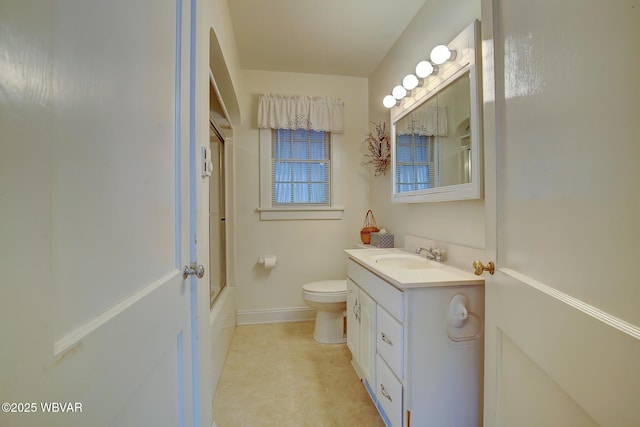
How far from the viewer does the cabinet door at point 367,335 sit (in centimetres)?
148

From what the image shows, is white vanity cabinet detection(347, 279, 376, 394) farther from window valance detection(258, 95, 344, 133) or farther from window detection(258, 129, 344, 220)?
window valance detection(258, 95, 344, 133)

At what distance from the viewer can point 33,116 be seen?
1.04 feet

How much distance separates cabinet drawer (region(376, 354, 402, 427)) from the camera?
3.88 feet

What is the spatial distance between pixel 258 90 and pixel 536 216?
104 inches

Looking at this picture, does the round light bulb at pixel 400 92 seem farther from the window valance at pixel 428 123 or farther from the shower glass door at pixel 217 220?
the shower glass door at pixel 217 220

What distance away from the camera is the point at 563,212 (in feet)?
1.87

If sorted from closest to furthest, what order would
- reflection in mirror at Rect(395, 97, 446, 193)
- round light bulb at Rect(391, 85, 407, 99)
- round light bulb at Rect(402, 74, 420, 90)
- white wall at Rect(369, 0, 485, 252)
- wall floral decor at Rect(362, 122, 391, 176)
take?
white wall at Rect(369, 0, 485, 252) < reflection in mirror at Rect(395, 97, 446, 193) < round light bulb at Rect(402, 74, 420, 90) < round light bulb at Rect(391, 85, 407, 99) < wall floral decor at Rect(362, 122, 391, 176)

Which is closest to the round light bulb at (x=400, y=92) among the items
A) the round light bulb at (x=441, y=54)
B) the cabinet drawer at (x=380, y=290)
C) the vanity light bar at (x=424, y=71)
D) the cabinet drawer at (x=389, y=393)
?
the vanity light bar at (x=424, y=71)

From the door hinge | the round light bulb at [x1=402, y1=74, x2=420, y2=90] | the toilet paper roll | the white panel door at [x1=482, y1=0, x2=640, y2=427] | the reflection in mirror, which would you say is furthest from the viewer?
the toilet paper roll

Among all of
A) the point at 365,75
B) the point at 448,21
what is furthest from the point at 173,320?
the point at 365,75

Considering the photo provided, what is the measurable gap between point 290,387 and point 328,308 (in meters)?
0.66

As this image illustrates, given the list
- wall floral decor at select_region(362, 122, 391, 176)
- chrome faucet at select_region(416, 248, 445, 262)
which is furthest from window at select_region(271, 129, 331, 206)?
chrome faucet at select_region(416, 248, 445, 262)

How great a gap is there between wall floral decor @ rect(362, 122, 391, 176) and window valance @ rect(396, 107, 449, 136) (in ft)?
1.19

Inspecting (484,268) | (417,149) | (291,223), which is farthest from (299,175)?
(484,268)
